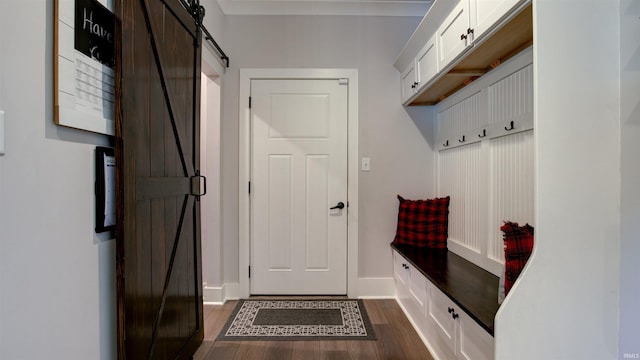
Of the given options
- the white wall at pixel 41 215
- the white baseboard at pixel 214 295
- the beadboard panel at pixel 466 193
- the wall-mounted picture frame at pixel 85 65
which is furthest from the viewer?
the white baseboard at pixel 214 295

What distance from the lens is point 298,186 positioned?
2902 mm

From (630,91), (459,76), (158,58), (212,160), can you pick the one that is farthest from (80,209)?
(459,76)

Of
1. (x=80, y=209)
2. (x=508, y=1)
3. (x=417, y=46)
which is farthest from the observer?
Answer: (x=417, y=46)

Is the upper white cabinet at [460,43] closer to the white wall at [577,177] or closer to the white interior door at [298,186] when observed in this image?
the white wall at [577,177]

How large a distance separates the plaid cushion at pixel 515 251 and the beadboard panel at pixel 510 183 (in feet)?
0.84

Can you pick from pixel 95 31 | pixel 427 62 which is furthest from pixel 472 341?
pixel 95 31

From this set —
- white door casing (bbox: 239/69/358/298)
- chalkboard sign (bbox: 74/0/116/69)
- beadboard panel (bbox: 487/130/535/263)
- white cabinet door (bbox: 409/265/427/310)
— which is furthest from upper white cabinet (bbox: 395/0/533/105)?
chalkboard sign (bbox: 74/0/116/69)

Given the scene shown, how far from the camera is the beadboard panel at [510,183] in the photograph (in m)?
1.67

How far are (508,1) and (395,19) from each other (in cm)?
174

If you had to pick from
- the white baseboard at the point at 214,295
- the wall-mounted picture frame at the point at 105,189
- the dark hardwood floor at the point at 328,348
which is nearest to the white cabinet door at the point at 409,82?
the dark hardwood floor at the point at 328,348

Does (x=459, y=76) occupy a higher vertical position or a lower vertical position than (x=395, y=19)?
lower

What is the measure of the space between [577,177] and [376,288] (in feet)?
6.77

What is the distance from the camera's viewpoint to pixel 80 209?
1125 millimetres

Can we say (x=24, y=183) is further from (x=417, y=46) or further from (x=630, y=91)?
(x=417, y=46)
